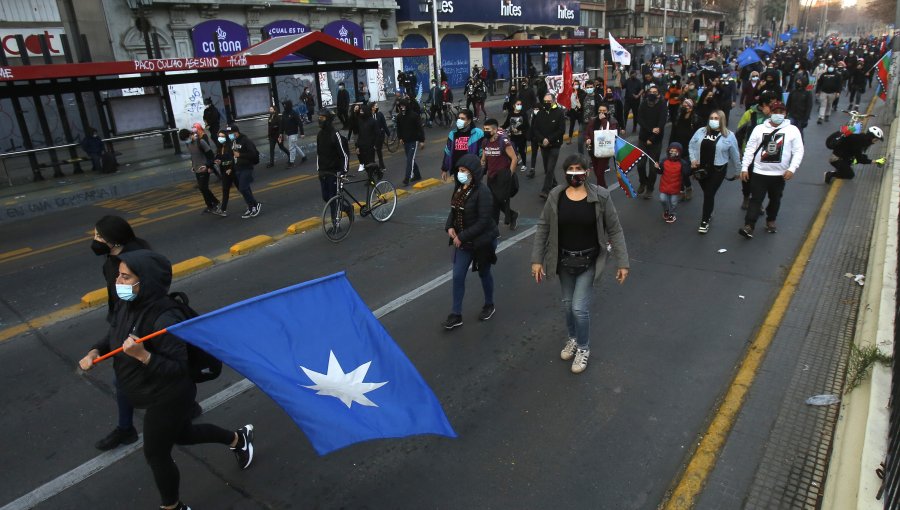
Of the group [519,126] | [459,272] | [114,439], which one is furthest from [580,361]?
[519,126]

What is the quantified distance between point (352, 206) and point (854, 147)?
887 centimetres

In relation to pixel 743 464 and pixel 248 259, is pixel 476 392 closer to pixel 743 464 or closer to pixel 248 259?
pixel 743 464

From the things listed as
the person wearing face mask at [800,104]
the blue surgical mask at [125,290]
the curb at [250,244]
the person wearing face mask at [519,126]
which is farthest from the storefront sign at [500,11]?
the blue surgical mask at [125,290]

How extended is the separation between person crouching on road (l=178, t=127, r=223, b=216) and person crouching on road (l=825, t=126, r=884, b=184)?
11.4 m

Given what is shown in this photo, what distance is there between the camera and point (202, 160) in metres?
10.6

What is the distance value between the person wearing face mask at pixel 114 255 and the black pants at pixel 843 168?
37.2ft

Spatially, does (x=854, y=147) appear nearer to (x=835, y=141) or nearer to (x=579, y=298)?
(x=835, y=141)

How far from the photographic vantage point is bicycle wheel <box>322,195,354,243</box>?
28.9 ft

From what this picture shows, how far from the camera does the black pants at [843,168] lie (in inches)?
411

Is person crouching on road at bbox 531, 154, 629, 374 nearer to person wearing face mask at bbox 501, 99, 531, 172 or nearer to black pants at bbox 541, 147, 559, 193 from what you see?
black pants at bbox 541, 147, 559, 193

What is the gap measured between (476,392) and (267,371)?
83.6 inches

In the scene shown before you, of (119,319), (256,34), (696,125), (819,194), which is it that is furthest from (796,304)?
(256,34)

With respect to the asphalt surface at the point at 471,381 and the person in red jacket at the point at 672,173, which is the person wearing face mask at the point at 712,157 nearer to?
the person in red jacket at the point at 672,173

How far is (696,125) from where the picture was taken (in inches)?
469
